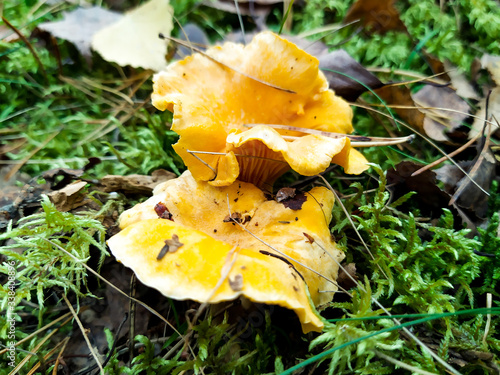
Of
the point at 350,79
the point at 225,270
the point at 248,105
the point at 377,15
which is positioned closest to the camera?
the point at 225,270

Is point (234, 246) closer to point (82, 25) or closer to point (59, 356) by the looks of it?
point (59, 356)

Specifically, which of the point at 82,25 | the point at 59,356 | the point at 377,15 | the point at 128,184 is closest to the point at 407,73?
the point at 377,15

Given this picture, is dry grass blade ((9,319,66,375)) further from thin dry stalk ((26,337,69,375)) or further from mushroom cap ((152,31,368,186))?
mushroom cap ((152,31,368,186))

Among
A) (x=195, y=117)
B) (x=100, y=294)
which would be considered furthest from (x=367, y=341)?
(x=100, y=294)

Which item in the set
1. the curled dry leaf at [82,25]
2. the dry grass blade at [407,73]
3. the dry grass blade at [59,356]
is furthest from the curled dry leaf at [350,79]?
the dry grass blade at [59,356]

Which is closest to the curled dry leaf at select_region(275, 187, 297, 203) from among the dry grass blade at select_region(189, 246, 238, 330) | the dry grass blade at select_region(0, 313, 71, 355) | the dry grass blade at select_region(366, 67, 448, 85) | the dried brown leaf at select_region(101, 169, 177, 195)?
the dry grass blade at select_region(189, 246, 238, 330)

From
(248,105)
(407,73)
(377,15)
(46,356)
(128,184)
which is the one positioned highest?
(377,15)
